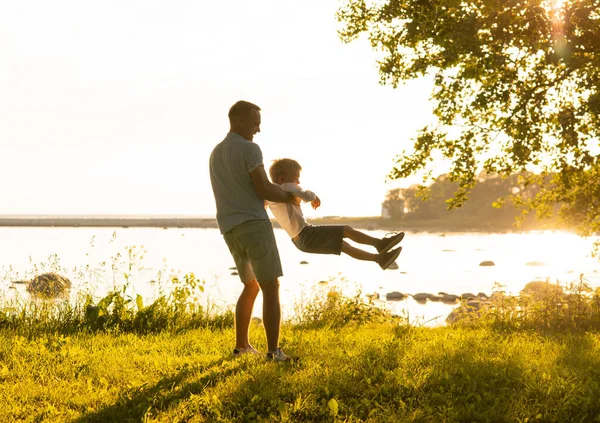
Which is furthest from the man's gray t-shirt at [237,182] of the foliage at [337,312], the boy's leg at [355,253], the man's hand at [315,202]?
the foliage at [337,312]

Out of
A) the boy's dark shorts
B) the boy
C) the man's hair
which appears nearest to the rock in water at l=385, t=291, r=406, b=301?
the boy

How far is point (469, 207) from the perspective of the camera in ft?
336

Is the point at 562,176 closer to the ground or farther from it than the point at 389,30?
closer to the ground

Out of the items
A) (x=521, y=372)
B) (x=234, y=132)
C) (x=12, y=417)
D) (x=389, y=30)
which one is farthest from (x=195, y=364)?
(x=389, y=30)

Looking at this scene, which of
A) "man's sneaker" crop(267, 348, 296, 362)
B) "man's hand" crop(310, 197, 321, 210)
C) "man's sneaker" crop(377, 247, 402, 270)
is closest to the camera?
"man's sneaker" crop(267, 348, 296, 362)

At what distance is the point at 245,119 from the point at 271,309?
186 cm

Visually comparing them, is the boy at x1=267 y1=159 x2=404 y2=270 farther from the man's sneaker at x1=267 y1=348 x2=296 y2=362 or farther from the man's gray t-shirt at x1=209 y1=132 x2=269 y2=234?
the man's sneaker at x1=267 y1=348 x2=296 y2=362

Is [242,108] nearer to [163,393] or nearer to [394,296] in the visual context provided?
[163,393]

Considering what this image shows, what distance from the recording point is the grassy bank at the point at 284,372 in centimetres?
428

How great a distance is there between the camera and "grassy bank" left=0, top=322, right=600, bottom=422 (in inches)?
168

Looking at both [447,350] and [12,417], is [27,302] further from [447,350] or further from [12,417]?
[447,350]

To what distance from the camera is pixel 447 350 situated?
6.02m

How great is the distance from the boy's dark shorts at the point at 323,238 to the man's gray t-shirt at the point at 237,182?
65 centimetres

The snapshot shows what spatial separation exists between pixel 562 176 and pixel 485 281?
51.4 feet
